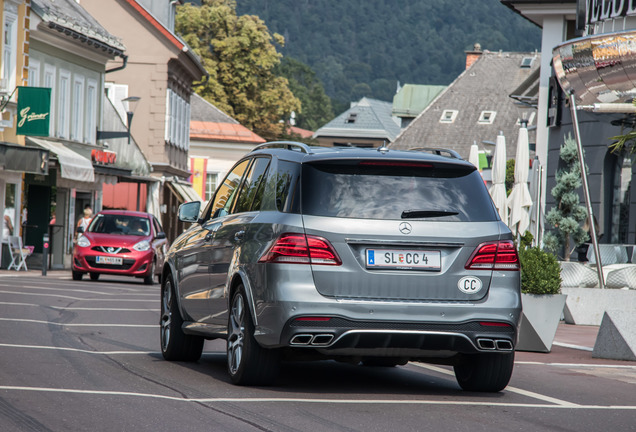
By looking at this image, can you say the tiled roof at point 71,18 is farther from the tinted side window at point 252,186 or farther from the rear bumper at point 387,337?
the rear bumper at point 387,337

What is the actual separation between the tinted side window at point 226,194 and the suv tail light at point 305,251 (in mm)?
1895

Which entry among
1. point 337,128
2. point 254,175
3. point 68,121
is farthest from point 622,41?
point 337,128

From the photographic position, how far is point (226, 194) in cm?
1077

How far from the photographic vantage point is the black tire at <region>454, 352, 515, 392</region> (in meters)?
9.32

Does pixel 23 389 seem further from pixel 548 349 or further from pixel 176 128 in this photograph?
pixel 176 128

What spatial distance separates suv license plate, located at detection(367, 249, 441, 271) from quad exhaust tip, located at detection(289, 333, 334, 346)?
22.6 inches

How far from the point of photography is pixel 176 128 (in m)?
56.8

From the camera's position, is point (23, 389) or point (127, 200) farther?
point (127, 200)

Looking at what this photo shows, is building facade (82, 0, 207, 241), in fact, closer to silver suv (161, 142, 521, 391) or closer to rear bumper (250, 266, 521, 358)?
silver suv (161, 142, 521, 391)

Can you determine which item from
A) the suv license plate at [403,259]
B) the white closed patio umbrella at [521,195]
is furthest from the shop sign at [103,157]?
the suv license plate at [403,259]

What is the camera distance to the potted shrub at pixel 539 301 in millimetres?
13883

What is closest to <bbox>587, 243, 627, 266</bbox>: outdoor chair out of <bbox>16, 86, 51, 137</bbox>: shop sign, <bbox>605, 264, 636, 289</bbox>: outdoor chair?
<bbox>605, 264, 636, 289</bbox>: outdoor chair

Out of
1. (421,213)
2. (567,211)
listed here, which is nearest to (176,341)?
(421,213)

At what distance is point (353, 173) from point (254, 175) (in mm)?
1357
